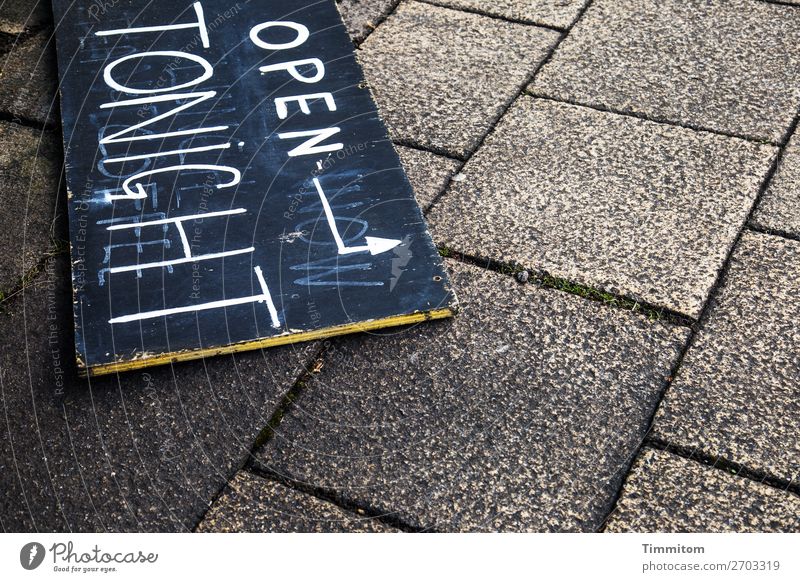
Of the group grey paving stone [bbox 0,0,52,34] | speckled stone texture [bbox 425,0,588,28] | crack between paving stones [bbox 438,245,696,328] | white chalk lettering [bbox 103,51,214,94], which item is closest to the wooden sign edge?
crack between paving stones [bbox 438,245,696,328]

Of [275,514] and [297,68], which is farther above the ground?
[297,68]

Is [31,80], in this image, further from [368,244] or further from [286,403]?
[286,403]

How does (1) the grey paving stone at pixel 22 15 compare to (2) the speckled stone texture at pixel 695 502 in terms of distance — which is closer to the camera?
(2) the speckled stone texture at pixel 695 502

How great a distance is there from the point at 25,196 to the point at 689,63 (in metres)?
2.22

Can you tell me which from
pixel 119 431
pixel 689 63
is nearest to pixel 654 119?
pixel 689 63

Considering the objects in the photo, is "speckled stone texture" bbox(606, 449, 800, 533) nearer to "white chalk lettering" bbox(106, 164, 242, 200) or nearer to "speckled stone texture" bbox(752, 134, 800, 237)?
"speckled stone texture" bbox(752, 134, 800, 237)

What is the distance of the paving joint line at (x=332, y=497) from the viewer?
1794 millimetres

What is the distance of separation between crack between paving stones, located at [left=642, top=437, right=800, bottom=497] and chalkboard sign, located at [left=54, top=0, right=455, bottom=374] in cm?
60

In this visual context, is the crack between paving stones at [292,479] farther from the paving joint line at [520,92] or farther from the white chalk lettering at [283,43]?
the white chalk lettering at [283,43]

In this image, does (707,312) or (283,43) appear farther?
(283,43)

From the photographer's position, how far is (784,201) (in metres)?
2.47

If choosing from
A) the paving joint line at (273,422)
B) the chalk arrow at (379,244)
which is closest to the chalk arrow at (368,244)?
the chalk arrow at (379,244)
